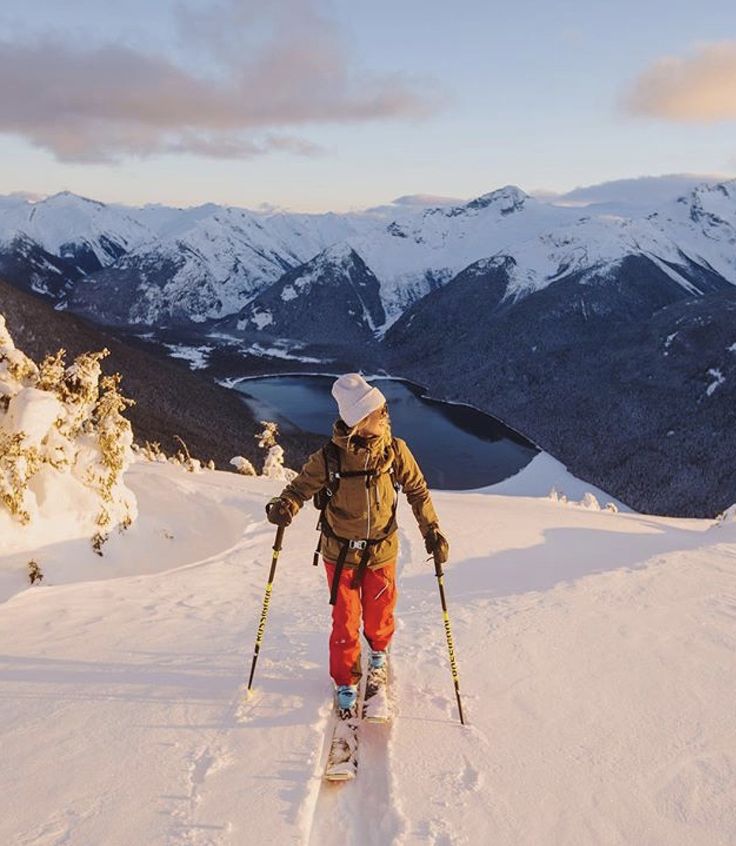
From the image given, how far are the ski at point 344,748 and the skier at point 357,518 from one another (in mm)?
63

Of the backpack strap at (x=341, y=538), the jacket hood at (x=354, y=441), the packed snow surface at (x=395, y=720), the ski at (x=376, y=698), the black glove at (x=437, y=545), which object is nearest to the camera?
the packed snow surface at (x=395, y=720)

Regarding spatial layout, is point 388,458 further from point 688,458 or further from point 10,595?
point 688,458

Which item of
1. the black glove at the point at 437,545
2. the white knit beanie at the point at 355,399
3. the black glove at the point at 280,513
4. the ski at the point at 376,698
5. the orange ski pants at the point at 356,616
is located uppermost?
the white knit beanie at the point at 355,399

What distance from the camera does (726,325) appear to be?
187000 millimetres

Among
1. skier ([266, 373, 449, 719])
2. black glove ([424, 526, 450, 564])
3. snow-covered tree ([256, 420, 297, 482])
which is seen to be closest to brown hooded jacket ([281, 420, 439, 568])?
skier ([266, 373, 449, 719])

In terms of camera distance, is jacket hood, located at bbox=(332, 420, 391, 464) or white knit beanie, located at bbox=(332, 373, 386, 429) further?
jacket hood, located at bbox=(332, 420, 391, 464)

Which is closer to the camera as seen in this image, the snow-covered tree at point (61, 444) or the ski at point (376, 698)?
the ski at point (376, 698)

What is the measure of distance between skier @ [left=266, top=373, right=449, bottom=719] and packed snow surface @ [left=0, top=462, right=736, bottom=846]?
456 millimetres

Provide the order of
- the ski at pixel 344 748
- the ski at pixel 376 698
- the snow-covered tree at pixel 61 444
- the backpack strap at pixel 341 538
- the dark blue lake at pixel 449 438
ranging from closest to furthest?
the ski at pixel 344 748
the ski at pixel 376 698
the backpack strap at pixel 341 538
the snow-covered tree at pixel 61 444
the dark blue lake at pixel 449 438

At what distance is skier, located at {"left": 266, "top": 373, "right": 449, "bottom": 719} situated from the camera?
5.76 metres

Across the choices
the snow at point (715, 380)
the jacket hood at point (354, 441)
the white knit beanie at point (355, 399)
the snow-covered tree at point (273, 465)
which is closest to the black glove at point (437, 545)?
the jacket hood at point (354, 441)

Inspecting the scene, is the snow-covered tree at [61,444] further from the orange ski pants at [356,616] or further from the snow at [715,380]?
the snow at [715,380]

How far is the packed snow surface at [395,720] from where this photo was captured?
448 centimetres

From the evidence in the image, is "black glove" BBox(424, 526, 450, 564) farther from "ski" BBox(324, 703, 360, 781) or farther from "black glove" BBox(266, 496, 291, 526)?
"ski" BBox(324, 703, 360, 781)
